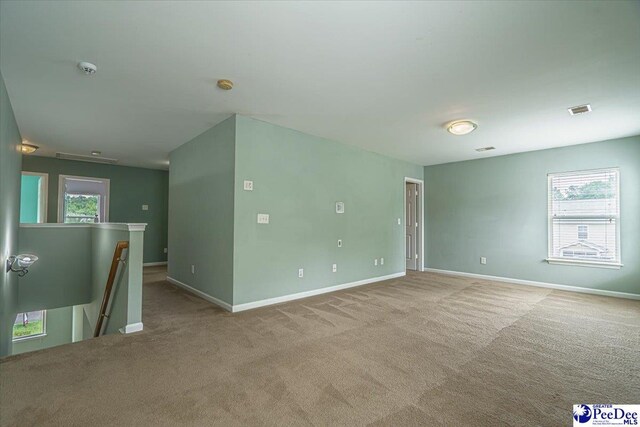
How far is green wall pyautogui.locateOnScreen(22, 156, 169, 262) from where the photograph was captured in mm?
6297

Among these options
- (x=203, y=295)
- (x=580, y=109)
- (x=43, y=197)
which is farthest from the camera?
(x=43, y=197)

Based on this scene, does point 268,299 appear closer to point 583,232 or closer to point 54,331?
point 583,232

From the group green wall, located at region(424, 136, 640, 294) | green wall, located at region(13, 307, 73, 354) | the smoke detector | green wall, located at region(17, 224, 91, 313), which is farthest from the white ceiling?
green wall, located at region(13, 307, 73, 354)

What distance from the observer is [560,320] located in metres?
3.47

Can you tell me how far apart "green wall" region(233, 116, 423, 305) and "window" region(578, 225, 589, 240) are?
3.13 m

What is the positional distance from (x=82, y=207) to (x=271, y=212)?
566cm

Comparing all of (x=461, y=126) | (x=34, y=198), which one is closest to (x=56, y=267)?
(x=34, y=198)

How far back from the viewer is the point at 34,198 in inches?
250

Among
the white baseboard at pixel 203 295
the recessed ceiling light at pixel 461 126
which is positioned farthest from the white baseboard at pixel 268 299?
the recessed ceiling light at pixel 461 126

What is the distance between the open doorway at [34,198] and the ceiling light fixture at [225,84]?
5965 mm

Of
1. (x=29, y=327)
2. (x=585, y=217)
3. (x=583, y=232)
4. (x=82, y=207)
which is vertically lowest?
(x=29, y=327)

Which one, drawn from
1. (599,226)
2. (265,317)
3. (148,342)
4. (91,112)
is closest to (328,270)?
(265,317)

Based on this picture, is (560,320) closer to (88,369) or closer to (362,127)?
(362,127)

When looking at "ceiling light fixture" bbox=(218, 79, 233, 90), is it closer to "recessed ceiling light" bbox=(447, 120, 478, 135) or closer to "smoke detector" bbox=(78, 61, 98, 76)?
"smoke detector" bbox=(78, 61, 98, 76)
